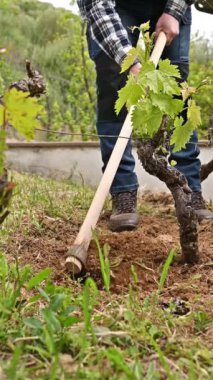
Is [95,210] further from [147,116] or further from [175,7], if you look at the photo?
[175,7]

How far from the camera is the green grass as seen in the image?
1.15 m

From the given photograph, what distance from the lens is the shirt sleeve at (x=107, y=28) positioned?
2.68 meters

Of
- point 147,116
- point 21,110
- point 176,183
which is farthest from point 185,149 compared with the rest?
point 21,110

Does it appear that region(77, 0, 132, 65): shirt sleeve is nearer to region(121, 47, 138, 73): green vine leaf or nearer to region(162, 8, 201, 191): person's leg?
region(162, 8, 201, 191): person's leg

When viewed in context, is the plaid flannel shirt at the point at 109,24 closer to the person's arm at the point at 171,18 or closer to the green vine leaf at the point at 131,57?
the person's arm at the point at 171,18

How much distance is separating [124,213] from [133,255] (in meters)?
0.59

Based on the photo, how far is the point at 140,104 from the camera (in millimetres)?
1784

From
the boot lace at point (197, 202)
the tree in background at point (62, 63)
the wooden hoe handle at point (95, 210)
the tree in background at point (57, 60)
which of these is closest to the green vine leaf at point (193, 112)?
the wooden hoe handle at point (95, 210)

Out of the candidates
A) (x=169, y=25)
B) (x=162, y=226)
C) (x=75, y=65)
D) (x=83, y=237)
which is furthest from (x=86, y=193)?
(x=75, y=65)

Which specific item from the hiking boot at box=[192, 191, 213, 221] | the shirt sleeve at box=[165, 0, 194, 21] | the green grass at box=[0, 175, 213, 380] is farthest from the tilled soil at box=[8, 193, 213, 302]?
the shirt sleeve at box=[165, 0, 194, 21]

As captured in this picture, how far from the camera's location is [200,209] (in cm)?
289

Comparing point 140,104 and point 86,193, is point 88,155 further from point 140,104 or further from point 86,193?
point 140,104

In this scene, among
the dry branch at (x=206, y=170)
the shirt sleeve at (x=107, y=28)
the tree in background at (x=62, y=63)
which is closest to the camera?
the shirt sleeve at (x=107, y=28)

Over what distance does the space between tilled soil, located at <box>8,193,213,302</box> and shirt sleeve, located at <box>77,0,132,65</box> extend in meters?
0.74
